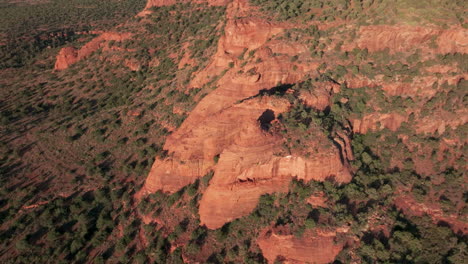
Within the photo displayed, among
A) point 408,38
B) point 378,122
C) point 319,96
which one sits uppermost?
point 408,38

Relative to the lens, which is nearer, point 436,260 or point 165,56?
point 436,260

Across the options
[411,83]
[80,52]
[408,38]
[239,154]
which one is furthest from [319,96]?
Answer: [80,52]

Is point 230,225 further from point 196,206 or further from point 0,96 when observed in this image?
point 0,96

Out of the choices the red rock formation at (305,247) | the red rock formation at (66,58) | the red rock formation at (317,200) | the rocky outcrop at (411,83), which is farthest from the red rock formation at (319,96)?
the red rock formation at (66,58)

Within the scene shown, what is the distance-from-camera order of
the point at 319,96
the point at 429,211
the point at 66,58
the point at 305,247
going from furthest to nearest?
the point at 66,58 < the point at 319,96 < the point at 429,211 < the point at 305,247

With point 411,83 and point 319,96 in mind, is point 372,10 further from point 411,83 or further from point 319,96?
point 319,96

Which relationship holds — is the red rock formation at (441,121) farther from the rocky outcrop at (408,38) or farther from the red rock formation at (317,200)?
the red rock formation at (317,200)

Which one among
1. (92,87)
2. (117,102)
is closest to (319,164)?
(117,102)
